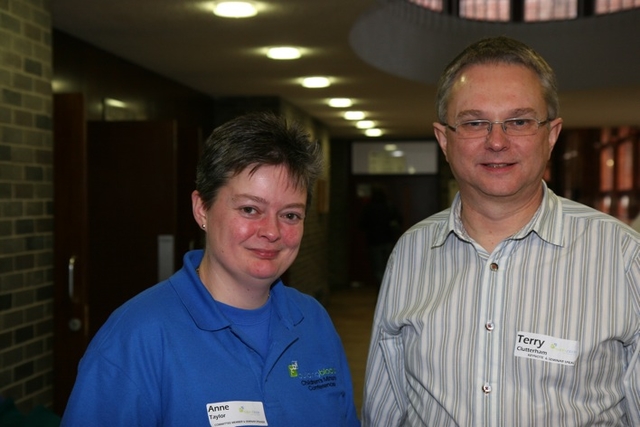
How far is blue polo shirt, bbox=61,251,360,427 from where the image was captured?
1.45m

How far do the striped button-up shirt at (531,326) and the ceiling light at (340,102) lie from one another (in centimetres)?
623

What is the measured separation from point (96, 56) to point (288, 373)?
164 inches

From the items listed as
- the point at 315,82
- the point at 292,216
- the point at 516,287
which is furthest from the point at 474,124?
the point at 315,82

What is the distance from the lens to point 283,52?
5.42m

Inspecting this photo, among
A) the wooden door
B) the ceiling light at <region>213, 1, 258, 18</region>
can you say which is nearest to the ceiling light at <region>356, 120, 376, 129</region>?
the wooden door

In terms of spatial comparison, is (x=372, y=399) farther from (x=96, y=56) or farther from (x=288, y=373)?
(x=96, y=56)

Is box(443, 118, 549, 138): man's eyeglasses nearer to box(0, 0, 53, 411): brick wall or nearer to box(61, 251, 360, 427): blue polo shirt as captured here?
box(61, 251, 360, 427): blue polo shirt

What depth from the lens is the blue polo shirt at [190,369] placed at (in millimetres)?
A: 1449

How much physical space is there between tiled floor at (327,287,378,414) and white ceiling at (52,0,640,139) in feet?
8.29

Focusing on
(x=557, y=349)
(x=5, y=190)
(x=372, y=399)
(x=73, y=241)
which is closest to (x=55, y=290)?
(x=73, y=241)

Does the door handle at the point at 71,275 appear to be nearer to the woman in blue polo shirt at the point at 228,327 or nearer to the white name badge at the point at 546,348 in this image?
the woman in blue polo shirt at the point at 228,327

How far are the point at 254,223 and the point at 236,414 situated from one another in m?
0.40

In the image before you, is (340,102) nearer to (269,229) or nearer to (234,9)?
(234,9)

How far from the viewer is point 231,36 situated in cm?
492
